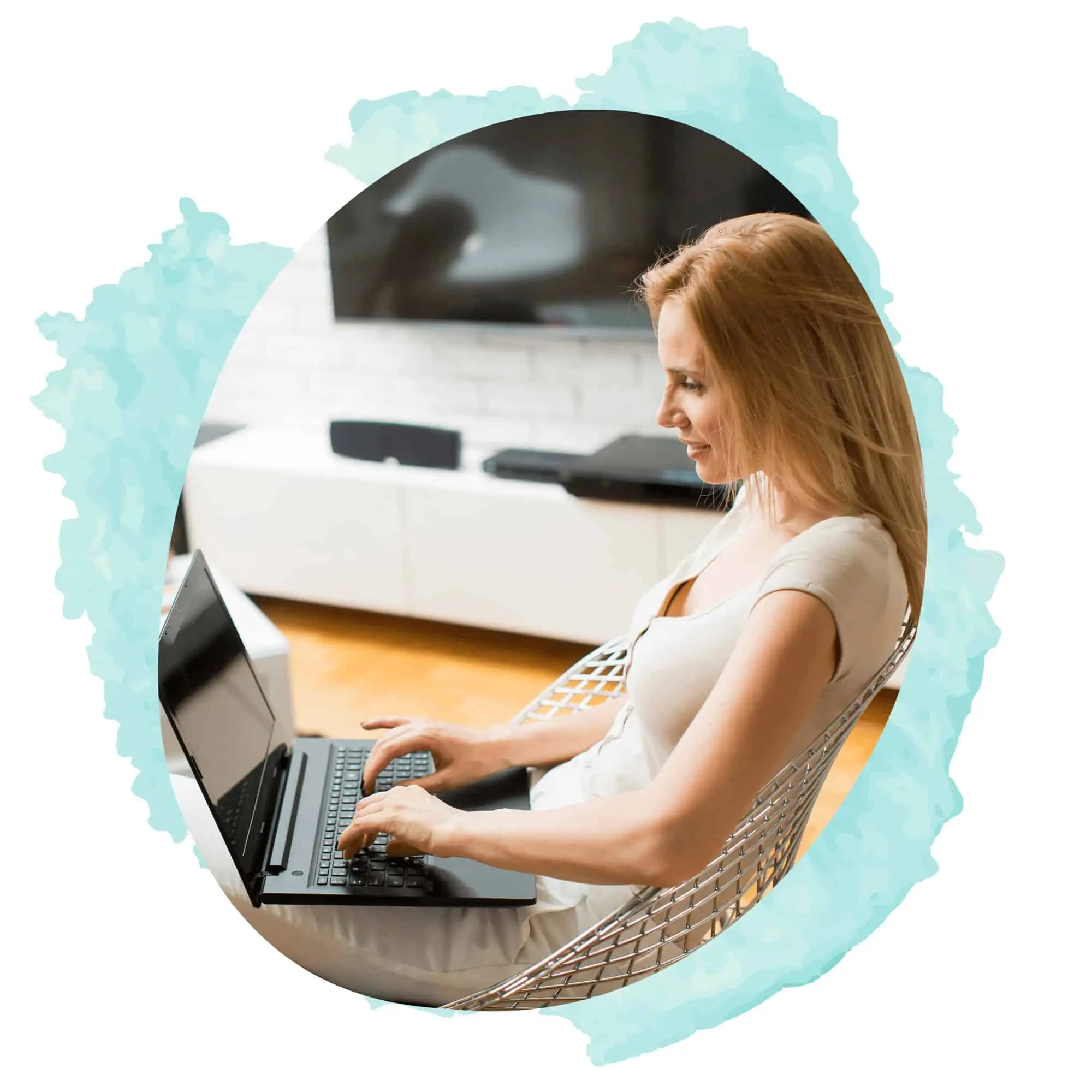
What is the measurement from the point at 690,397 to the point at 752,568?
15 cm

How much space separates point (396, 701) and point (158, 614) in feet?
0.93

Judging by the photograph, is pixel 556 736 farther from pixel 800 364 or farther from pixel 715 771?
pixel 800 364

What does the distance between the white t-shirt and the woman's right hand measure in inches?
3.7

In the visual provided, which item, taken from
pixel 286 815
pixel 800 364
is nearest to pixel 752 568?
pixel 800 364

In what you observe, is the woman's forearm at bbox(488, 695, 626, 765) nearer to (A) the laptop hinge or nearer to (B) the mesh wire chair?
(B) the mesh wire chair

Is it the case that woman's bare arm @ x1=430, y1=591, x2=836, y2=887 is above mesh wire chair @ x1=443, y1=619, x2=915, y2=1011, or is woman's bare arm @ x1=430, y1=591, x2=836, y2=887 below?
above

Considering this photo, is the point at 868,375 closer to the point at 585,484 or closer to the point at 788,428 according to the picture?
the point at 788,428

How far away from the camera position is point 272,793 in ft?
3.77

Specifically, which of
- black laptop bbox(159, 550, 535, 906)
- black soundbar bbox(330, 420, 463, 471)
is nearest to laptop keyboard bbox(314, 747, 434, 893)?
black laptop bbox(159, 550, 535, 906)

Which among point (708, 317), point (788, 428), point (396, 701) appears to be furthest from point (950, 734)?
point (396, 701)

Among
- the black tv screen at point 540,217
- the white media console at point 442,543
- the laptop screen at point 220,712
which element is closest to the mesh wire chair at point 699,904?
the white media console at point 442,543

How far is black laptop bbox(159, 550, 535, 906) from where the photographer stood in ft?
3.41

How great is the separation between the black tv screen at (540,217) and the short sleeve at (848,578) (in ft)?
0.88

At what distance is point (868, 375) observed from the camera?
0.92 m
